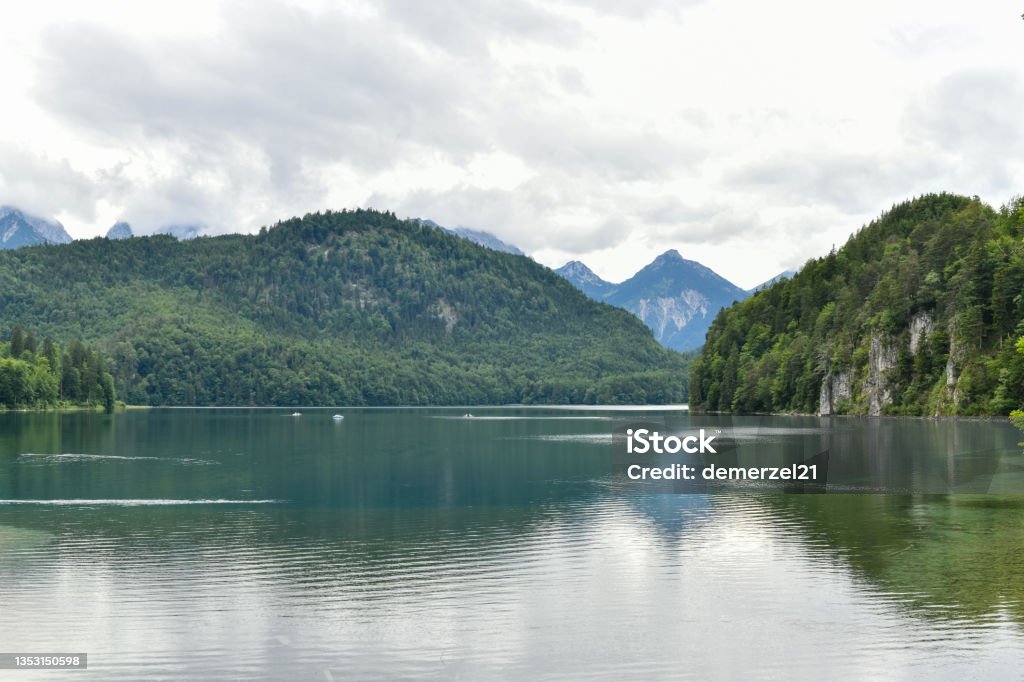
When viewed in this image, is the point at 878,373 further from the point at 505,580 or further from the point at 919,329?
the point at 505,580

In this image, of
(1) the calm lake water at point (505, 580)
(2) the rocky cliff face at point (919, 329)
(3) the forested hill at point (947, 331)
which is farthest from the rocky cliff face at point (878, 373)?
(1) the calm lake water at point (505, 580)

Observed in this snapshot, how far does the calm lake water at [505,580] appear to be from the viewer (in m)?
26.8

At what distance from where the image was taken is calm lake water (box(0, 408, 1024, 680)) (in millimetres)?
26844

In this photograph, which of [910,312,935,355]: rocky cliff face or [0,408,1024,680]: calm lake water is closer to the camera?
[0,408,1024,680]: calm lake water

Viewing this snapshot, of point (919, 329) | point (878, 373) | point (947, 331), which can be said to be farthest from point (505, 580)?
point (878, 373)

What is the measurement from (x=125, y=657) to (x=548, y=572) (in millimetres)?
15420

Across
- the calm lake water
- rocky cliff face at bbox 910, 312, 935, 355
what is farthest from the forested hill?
the calm lake water

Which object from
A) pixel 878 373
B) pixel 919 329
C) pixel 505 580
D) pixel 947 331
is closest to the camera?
pixel 505 580

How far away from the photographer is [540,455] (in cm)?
9862

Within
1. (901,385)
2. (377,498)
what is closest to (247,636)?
(377,498)

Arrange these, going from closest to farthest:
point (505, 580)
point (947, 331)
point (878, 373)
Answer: point (505, 580), point (947, 331), point (878, 373)

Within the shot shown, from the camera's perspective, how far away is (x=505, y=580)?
36.2m

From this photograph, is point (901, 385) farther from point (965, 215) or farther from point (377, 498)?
point (377, 498)

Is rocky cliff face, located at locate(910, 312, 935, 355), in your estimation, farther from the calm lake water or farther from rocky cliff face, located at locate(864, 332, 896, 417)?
the calm lake water
